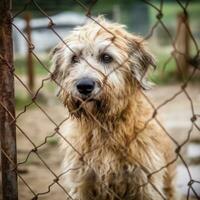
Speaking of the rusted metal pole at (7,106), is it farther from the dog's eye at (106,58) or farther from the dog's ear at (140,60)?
the dog's ear at (140,60)

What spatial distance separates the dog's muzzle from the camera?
3959mm

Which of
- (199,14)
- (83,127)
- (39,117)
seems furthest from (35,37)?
(83,127)

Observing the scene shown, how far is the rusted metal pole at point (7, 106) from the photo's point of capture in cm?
330

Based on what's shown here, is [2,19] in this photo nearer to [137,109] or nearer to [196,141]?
[137,109]

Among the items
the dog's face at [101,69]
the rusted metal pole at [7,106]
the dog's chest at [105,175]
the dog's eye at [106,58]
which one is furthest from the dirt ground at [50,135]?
the dog's eye at [106,58]

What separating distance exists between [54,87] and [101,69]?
8.52 m

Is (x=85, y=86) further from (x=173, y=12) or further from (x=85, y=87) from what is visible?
(x=173, y=12)

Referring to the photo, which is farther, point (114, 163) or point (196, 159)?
point (196, 159)

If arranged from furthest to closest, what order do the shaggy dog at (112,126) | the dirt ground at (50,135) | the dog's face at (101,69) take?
the dirt ground at (50,135), the shaggy dog at (112,126), the dog's face at (101,69)

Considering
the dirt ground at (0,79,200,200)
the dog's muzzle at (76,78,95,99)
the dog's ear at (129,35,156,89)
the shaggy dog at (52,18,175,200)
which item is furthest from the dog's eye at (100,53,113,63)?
the dirt ground at (0,79,200,200)

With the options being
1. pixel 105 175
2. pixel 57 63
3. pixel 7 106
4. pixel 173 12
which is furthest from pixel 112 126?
pixel 173 12

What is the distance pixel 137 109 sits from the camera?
444 cm

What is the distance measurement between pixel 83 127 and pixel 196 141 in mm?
3318

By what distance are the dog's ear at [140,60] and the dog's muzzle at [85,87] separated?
544 mm
